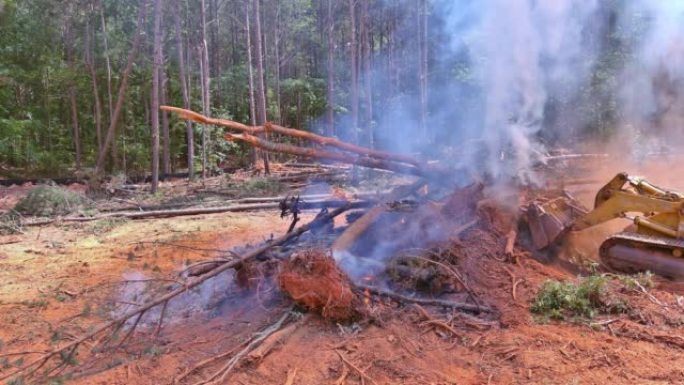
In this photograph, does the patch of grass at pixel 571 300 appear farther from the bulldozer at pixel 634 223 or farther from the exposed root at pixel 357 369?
the exposed root at pixel 357 369

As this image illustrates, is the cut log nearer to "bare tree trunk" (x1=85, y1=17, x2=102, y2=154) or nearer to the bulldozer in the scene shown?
the bulldozer

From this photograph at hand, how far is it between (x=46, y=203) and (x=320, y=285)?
1107cm

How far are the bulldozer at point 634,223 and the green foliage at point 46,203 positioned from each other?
11598mm

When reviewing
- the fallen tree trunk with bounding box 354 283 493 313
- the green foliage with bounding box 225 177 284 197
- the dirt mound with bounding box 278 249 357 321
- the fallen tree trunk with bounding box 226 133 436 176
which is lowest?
the fallen tree trunk with bounding box 354 283 493 313

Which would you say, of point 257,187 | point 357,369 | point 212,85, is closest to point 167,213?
point 257,187

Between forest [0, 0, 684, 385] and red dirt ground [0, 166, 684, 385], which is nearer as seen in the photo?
red dirt ground [0, 166, 684, 385]

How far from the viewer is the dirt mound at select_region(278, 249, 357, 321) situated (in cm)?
561

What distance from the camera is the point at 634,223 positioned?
7.59m

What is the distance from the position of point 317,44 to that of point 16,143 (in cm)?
2065

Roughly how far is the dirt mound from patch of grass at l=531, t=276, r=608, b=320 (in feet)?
7.13

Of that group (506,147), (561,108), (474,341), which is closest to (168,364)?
(474,341)

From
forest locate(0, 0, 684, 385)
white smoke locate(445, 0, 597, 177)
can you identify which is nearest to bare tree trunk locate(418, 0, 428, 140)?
forest locate(0, 0, 684, 385)

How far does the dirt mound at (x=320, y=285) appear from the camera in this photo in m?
5.61

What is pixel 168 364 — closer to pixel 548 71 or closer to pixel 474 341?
pixel 474 341
